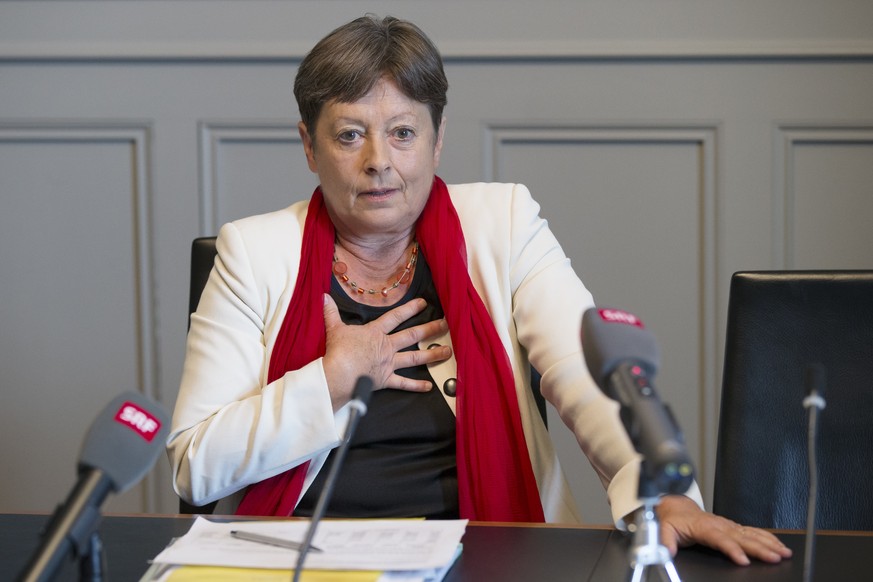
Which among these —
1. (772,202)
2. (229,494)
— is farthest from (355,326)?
(772,202)

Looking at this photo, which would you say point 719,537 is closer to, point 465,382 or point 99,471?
point 465,382

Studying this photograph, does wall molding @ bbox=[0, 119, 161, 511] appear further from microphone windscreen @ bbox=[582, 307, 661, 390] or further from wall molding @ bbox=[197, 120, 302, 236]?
microphone windscreen @ bbox=[582, 307, 661, 390]

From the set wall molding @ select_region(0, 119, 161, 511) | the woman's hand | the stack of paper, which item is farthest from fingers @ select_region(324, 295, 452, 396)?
wall molding @ select_region(0, 119, 161, 511)

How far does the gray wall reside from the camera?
8.41ft

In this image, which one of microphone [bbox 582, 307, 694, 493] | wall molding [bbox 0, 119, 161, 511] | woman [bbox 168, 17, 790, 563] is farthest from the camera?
wall molding [bbox 0, 119, 161, 511]

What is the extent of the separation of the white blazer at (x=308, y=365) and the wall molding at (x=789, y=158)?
106 centimetres

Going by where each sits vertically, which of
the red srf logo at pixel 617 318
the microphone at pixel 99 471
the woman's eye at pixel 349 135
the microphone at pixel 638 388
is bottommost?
the microphone at pixel 99 471

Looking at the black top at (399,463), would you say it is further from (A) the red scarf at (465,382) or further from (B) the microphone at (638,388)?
(B) the microphone at (638,388)

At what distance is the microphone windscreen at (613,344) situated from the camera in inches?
29.4

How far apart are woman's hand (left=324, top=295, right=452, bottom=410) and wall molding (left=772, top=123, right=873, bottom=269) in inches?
49.6

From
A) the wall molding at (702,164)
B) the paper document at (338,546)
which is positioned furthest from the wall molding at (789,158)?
the paper document at (338,546)

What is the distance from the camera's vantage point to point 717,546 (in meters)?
1.12

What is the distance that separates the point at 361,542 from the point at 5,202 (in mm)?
1977

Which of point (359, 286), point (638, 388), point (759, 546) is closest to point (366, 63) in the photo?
point (359, 286)
